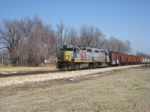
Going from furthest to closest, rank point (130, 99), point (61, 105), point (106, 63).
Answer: point (106, 63) < point (130, 99) < point (61, 105)

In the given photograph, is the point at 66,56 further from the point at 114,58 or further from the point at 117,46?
the point at 117,46

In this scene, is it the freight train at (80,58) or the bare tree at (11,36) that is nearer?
the freight train at (80,58)

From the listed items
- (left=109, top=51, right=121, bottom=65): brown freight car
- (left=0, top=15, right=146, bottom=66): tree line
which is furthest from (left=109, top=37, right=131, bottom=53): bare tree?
(left=109, top=51, right=121, bottom=65): brown freight car

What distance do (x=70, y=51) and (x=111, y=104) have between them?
81.3 feet

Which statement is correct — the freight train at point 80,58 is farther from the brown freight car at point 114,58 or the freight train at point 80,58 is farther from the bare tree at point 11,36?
the bare tree at point 11,36

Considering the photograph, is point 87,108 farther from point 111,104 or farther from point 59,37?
point 59,37

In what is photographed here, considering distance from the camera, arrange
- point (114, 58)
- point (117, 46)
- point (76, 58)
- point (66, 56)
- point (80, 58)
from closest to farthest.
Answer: point (66, 56), point (76, 58), point (80, 58), point (114, 58), point (117, 46)

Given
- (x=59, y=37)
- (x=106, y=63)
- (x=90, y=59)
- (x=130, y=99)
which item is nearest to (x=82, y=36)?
(x=59, y=37)

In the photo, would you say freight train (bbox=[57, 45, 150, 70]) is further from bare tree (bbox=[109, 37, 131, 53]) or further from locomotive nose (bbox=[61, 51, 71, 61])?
bare tree (bbox=[109, 37, 131, 53])

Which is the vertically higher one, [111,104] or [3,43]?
[3,43]

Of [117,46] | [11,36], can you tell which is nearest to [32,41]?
[11,36]

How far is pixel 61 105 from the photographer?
7230mm

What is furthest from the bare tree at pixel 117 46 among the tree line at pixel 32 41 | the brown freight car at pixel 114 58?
the brown freight car at pixel 114 58

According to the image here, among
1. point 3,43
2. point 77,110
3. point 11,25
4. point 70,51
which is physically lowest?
point 77,110
